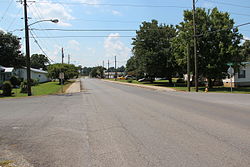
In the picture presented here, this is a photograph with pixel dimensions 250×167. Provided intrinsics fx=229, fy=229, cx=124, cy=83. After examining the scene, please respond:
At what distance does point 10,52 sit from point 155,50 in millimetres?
31492

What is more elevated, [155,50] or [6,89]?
[155,50]

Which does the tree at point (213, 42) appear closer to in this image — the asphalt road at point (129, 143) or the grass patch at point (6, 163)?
the asphalt road at point (129, 143)

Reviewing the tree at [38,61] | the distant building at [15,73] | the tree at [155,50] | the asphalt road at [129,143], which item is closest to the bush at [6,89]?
the asphalt road at [129,143]

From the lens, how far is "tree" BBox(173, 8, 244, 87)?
2884 centimetres

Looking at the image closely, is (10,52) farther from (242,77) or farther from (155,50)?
(242,77)

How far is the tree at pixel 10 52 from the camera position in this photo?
49.5 m

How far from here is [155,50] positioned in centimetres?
4378

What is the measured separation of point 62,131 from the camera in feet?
23.7

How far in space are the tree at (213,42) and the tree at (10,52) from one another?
121ft

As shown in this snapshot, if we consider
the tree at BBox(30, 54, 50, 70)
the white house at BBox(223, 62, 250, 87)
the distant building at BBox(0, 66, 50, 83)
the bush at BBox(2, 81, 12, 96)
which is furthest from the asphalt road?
the tree at BBox(30, 54, 50, 70)

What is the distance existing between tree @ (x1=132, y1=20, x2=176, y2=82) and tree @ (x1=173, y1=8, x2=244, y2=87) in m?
11.0

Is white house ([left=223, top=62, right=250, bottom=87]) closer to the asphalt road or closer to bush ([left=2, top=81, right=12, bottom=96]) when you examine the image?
the asphalt road

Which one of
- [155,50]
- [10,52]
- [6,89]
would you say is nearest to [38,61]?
[10,52]

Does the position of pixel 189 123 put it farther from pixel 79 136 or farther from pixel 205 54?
pixel 205 54
